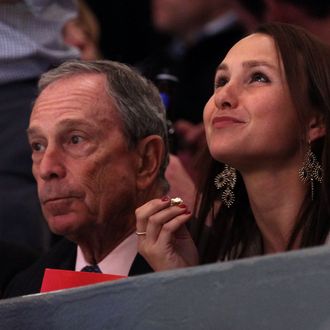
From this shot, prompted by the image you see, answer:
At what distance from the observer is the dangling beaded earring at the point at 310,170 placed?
2086mm

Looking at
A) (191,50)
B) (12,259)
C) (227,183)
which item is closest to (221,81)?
(227,183)

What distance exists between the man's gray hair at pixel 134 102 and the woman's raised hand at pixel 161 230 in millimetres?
370

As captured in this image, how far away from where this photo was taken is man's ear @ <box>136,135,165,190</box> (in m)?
2.46

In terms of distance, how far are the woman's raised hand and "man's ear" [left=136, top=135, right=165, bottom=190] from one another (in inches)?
13.7

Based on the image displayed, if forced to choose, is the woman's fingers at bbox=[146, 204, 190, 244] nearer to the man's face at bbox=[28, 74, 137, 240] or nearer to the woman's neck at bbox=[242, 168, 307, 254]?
the woman's neck at bbox=[242, 168, 307, 254]

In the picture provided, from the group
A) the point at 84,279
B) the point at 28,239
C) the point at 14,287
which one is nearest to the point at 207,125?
the point at 84,279

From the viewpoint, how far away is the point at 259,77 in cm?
209

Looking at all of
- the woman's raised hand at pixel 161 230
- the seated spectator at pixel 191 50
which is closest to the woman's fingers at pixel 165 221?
the woman's raised hand at pixel 161 230

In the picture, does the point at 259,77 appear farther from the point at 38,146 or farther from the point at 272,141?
the point at 38,146

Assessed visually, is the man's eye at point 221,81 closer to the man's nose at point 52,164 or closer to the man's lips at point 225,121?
the man's lips at point 225,121

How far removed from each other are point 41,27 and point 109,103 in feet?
2.86

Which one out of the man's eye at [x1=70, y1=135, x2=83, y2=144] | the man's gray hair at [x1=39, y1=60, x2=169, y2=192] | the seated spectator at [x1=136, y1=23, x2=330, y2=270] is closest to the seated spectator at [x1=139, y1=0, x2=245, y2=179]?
the man's gray hair at [x1=39, y1=60, x2=169, y2=192]

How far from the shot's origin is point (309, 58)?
2.07m

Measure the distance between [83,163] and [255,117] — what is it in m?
0.52
